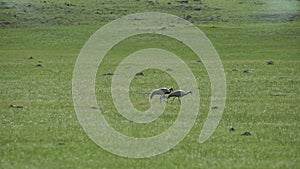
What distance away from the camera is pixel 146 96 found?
96.1 feet

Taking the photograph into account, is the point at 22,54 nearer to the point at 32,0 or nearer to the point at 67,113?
the point at 67,113

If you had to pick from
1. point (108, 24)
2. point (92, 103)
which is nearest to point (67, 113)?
point (92, 103)

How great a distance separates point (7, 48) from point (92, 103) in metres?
39.4

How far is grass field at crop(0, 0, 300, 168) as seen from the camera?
54.3 ft

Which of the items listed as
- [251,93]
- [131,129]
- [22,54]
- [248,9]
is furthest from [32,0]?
[131,129]

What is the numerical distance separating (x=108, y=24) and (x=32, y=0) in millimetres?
27417

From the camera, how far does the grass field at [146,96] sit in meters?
16.5

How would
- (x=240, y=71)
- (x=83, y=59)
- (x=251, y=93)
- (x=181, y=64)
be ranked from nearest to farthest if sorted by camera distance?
(x=251, y=93)
(x=240, y=71)
(x=181, y=64)
(x=83, y=59)

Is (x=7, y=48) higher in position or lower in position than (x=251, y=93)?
lower

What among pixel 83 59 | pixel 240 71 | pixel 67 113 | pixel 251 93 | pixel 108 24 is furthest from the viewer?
pixel 108 24

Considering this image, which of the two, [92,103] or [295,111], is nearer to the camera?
[295,111]

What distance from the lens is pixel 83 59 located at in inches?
2078

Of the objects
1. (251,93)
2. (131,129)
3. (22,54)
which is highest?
(131,129)

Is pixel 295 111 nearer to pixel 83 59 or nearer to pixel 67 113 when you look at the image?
pixel 67 113
